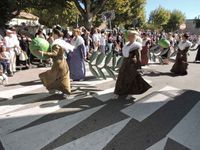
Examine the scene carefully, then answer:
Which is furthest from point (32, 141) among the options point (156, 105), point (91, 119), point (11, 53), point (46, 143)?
point (11, 53)

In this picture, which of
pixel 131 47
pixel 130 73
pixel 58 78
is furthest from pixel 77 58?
pixel 131 47

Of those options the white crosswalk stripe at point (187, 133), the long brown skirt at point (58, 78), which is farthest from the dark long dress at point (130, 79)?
the white crosswalk stripe at point (187, 133)

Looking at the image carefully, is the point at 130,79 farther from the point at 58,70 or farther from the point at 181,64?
the point at 181,64

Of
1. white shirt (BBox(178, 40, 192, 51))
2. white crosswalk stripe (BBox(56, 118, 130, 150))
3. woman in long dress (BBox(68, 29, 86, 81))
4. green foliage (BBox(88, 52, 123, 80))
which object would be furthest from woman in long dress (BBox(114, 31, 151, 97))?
white shirt (BBox(178, 40, 192, 51))

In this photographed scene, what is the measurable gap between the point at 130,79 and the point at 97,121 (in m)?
1.90

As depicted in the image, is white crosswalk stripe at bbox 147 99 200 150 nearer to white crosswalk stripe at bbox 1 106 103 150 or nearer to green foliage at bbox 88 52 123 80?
white crosswalk stripe at bbox 1 106 103 150

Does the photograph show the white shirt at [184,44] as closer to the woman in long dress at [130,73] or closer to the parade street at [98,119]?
the parade street at [98,119]

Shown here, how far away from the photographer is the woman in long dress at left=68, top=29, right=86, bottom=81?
10.0 m

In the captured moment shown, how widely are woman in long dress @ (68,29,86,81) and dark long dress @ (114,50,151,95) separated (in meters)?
2.58

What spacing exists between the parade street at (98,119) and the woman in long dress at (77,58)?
0.76 meters

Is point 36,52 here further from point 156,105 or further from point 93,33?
point 93,33

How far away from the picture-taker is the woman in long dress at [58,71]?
7.63 metres

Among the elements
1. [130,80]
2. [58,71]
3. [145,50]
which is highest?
[145,50]

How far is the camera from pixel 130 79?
7750 millimetres
